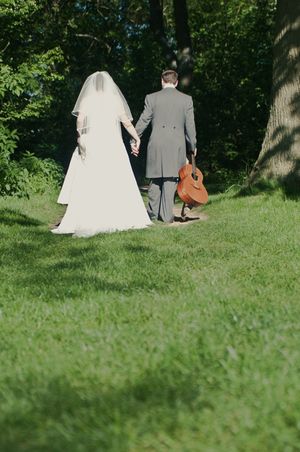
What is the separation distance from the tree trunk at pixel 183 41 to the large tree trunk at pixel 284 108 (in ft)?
21.0

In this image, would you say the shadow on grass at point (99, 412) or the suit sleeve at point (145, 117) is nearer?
the shadow on grass at point (99, 412)

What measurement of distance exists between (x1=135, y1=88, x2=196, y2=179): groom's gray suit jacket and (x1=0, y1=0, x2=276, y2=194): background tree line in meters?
5.33

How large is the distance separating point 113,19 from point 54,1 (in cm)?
399

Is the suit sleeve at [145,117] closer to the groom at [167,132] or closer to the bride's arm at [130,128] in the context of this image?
the groom at [167,132]

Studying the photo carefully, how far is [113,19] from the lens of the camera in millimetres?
27141

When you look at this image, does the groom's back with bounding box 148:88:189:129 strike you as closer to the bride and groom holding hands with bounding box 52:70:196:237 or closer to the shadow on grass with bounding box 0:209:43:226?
the bride and groom holding hands with bounding box 52:70:196:237

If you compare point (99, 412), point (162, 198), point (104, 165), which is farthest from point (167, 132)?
point (99, 412)

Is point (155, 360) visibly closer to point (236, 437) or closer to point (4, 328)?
point (236, 437)

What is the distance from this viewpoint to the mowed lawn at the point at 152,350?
265cm

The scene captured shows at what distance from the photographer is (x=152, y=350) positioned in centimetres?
357

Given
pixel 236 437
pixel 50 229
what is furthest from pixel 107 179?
pixel 236 437

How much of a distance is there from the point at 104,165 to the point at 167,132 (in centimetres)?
130

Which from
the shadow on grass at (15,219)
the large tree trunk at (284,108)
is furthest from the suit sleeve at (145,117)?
the large tree trunk at (284,108)

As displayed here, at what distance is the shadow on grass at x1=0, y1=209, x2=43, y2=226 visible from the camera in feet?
34.6
